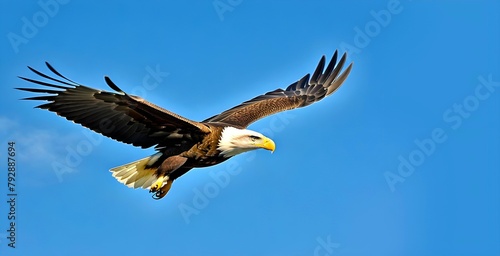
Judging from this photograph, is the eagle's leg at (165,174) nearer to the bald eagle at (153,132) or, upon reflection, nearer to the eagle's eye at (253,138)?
the bald eagle at (153,132)

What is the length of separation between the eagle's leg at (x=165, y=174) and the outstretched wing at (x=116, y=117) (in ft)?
0.80

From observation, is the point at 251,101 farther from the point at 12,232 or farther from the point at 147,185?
the point at 12,232

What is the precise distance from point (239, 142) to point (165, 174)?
1.06m

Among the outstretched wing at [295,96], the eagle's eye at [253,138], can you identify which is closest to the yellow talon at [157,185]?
the eagle's eye at [253,138]

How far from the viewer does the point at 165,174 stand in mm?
10172

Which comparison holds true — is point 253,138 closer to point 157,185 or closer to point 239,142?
point 239,142

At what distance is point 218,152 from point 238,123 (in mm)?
1574

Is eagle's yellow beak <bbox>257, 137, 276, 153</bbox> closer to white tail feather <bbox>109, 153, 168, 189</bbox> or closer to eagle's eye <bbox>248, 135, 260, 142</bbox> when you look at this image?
eagle's eye <bbox>248, 135, 260, 142</bbox>

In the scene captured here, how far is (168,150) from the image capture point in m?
10.2

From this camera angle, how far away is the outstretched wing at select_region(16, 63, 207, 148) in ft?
31.6

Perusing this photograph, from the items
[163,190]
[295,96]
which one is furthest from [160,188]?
[295,96]

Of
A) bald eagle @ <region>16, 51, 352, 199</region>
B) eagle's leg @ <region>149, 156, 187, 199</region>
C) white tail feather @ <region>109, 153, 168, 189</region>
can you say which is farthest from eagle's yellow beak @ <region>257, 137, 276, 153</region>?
white tail feather @ <region>109, 153, 168, 189</region>

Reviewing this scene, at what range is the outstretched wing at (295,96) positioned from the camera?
1211 cm

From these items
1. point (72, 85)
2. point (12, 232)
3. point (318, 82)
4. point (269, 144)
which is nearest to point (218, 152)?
point (269, 144)
